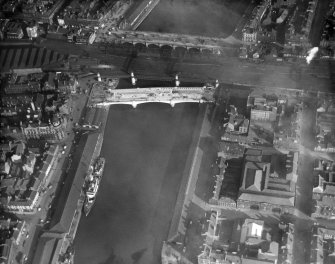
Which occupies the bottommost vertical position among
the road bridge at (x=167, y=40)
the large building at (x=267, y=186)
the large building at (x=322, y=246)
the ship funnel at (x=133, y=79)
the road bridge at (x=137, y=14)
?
the large building at (x=322, y=246)

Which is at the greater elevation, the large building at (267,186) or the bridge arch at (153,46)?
the bridge arch at (153,46)

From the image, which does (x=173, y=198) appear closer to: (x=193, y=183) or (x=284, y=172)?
(x=193, y=183)

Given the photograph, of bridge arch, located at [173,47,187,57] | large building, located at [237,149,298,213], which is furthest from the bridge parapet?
large building, located at [237,149,298,213]

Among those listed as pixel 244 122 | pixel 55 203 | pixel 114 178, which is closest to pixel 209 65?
pixel 244 122

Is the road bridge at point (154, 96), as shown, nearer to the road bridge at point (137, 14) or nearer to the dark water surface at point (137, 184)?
the dark water surface at point (137, 184)

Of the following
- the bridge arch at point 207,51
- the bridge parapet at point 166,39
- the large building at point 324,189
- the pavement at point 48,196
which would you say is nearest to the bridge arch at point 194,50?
the bridge parapet at point 166,39

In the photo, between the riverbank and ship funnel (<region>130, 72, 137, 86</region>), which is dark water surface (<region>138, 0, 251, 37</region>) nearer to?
ship funnel (<region>130, 72, 137, 86</region>)
